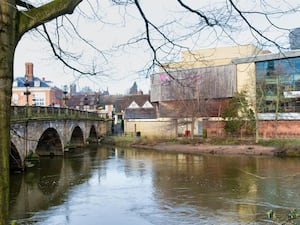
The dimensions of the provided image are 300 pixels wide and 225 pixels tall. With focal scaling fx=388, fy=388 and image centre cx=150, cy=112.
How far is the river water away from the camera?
36.9 ft

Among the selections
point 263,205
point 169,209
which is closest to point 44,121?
point 169,209

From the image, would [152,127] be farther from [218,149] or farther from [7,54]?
[7,54]

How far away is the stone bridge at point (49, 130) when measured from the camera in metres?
19.5

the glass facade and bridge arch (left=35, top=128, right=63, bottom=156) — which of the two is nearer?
bridge arch (left=35, top=128, right=63, bottom=156)

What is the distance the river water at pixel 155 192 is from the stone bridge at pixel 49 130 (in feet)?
4.27

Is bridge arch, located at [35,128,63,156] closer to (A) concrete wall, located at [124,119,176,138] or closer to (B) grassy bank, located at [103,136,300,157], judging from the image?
(B) grassy bank, located at [103,136,300,157]

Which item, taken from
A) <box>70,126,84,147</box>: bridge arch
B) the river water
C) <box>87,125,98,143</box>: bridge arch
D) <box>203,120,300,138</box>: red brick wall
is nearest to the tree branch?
the river water

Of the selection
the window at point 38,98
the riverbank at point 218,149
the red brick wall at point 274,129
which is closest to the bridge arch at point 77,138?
the riverbank at point 218,149

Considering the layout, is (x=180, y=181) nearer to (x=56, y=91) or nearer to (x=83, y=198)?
(x=83, y=198)

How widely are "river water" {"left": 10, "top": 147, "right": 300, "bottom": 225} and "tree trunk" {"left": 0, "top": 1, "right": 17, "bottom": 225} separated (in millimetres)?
8183

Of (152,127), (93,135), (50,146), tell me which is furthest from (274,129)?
(93,135)

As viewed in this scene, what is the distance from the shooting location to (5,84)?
106 inches

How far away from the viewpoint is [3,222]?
2.75 metres

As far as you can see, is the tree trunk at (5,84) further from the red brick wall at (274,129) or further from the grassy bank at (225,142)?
the red brick wall at (274,129)
